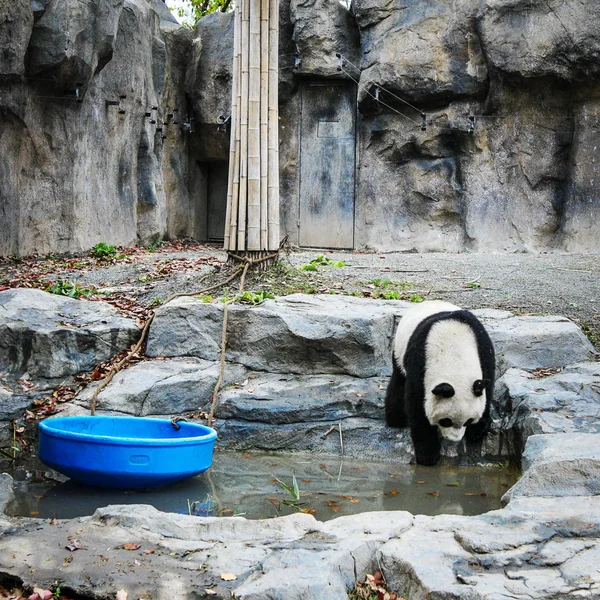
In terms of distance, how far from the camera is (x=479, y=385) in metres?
5.81

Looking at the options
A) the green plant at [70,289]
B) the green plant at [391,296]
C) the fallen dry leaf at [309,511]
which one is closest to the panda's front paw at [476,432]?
the fallen dry leaf at [309,511]

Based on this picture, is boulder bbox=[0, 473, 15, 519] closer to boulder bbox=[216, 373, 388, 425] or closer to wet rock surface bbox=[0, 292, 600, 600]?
wet rock surface bbox=[0, 292, 600, 600]

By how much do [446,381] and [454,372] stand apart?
3.4 inches

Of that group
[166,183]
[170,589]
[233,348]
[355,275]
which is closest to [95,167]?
[166,183]

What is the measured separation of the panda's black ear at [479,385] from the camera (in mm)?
5788

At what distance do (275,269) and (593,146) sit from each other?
7885mm

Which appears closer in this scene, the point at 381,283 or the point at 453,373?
the point at 453,373

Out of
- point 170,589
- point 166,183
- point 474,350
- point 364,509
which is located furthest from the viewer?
point 166,183

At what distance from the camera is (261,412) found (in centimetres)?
656

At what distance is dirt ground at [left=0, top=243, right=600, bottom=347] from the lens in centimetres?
846

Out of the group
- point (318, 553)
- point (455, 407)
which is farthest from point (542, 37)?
point (318, 553)

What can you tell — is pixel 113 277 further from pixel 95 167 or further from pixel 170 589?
pixel 170 589

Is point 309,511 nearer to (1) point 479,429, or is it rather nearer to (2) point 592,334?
(1) point 479,429

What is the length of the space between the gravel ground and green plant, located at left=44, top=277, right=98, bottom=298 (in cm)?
32
